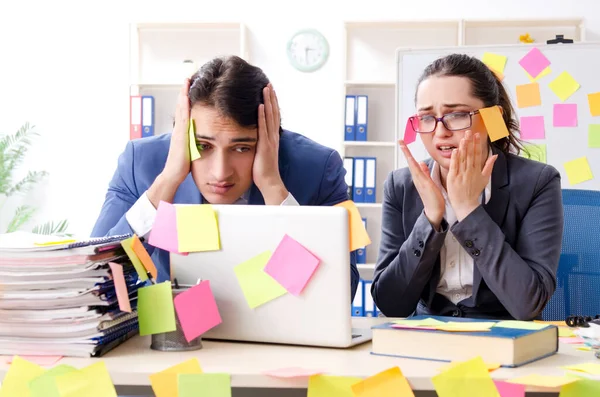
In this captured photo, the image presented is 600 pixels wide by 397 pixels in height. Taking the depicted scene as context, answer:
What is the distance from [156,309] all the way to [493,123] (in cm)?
94

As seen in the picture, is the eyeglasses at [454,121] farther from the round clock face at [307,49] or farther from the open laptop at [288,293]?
the round clock face at [307,49]

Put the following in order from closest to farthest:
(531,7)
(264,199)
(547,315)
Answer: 1. (264,199)
2. (547,315)
3. (531,7)

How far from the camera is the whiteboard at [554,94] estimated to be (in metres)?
3.75

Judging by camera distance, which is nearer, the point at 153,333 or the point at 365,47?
the point at 153,333

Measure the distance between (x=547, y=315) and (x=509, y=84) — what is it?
2101mm

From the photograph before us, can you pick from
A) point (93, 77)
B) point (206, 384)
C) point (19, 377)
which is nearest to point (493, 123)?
point (206, 384)

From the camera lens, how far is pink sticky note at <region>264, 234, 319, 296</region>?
120cm

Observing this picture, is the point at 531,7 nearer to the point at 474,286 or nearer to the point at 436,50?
the point at 436,50

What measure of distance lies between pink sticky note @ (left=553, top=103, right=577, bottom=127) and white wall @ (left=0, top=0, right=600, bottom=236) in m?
1.48

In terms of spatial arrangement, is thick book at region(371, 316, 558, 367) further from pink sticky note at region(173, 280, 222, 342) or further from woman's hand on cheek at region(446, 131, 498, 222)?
woman's hand on cheek at region(446, 131, 498, 222)

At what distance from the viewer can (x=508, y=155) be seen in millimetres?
1849

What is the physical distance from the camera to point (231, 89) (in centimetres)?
171

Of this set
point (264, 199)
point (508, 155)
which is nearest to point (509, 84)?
point (508, 155)

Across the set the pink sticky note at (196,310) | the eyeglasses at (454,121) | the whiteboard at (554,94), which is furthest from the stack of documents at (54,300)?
the whiteboard at (554,94)
